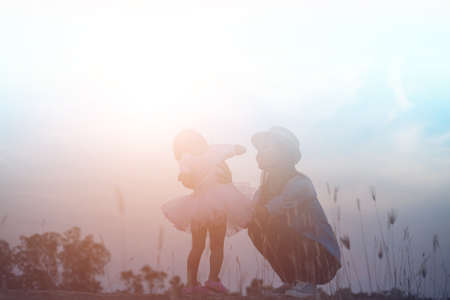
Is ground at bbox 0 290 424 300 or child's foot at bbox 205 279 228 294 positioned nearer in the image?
ground at bbox 0 290 424 300

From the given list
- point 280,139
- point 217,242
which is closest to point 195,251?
point 217,242

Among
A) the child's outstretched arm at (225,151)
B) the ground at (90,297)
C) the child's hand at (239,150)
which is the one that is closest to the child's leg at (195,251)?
the ground at (90,297)

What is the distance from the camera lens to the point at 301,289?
4.66 meters

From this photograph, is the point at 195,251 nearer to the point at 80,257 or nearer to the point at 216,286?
the point at 216,286

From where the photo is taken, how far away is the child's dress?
15.9 ft

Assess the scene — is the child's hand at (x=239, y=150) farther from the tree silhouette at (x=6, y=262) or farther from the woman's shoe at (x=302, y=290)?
the tree silhouette at (x=6, y=262)

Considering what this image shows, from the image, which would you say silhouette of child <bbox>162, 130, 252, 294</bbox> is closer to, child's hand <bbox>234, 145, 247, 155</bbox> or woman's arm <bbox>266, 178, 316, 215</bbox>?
child's hand <bbox>234, 145, 247, 155</bbox>

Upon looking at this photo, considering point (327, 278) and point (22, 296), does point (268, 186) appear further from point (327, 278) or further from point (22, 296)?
point (22, 296)

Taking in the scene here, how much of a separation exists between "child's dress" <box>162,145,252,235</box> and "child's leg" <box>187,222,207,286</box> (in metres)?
0.09

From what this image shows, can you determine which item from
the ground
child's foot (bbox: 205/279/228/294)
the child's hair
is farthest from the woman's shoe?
the child's hair

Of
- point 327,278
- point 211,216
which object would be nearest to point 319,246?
point 327,278

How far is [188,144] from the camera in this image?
5.10 m

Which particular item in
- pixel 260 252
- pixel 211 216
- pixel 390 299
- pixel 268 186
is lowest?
pixel 390 299

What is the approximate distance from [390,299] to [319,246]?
3.15 ft
